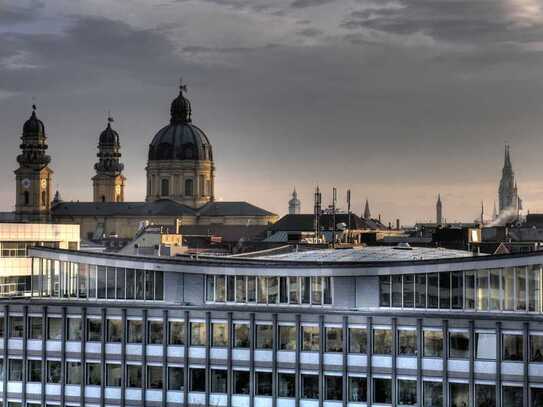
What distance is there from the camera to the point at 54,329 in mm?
61844

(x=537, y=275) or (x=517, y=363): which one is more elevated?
(x=537, y=275)

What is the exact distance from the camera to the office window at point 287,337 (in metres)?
57.2

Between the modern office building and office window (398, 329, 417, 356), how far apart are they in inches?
2.1

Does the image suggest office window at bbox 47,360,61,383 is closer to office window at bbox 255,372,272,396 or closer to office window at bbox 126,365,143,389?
office window at bbox 126,365,143,389

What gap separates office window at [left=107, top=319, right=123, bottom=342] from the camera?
60531mm

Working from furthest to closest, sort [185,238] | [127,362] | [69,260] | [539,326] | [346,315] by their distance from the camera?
[185,238] < [69,260] < [127,362] < [346,315] < [539,326]

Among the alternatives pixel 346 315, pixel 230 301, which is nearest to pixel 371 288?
pixel 346 315

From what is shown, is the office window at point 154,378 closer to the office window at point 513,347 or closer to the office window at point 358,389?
the office window at point 358,389

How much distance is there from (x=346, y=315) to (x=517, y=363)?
8.53m

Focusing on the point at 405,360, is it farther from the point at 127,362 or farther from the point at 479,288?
the point at 127,362

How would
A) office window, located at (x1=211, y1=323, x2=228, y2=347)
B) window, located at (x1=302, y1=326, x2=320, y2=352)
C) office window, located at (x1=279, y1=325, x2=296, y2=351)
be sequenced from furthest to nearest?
office window, located at (x1=211, y1=323, x2=228, y2=347)
office window, located at (x1=279, y1=325, x2=296, y2=351)
window, located at (x1=302, y1=326, x2=320, y2=352)

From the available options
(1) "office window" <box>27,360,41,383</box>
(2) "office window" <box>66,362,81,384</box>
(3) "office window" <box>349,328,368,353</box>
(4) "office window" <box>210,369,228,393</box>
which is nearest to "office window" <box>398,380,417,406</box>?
(3) "office window" <box>349,328,368,353</box>

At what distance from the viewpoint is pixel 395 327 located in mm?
55156

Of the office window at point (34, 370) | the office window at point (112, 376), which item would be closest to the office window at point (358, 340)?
the office window at point (112, 376)
